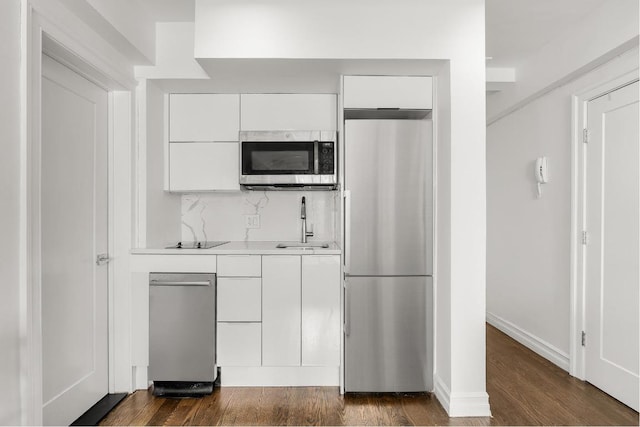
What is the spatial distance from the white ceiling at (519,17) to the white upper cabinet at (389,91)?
66 cm

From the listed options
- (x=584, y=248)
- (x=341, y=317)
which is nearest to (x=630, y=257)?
(x=584, y=248)

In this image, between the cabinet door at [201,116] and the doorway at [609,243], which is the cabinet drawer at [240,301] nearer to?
the cabinet door at [201,116]

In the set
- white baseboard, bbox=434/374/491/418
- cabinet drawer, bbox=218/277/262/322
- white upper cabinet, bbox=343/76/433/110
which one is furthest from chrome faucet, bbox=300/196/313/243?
white baseboard, bbox=434/374/491/418

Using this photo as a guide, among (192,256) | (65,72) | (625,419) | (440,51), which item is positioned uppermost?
(440,51)

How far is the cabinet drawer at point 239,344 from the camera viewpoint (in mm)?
2666

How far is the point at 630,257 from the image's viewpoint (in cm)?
239

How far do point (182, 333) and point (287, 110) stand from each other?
1.76 meters

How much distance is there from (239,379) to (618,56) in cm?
320

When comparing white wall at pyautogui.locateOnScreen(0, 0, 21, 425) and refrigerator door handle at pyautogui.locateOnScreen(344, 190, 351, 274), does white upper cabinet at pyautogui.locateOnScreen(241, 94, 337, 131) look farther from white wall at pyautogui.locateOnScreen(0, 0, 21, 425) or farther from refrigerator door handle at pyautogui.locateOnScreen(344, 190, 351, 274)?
white wall at pyautogui.locateOnScreen(0, 0, 21, 425)

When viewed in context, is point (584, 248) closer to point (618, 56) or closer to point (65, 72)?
point (618, 56)

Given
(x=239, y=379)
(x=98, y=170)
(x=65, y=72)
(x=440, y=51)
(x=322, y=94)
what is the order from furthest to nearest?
(x=322, y=94) < (x=239, y=379) < (x=98, y=170) < (x=440, y=51) < (x=65, y=72)

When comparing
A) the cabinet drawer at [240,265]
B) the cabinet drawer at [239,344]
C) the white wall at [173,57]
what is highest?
the white wall at [173,57]

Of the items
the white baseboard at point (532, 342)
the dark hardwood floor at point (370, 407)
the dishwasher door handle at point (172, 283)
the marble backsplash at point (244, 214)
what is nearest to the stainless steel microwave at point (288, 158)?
the marble backsplash at point (244, 214)

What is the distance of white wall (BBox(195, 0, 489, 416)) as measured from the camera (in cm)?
235
